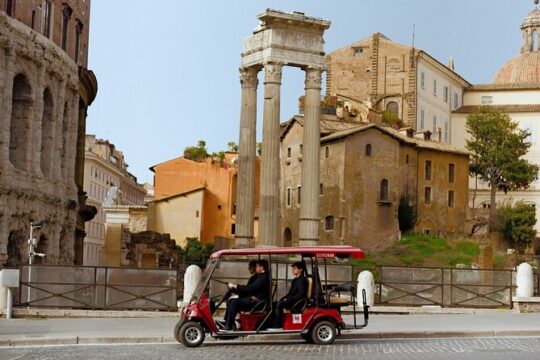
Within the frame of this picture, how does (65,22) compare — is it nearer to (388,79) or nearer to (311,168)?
(311,168)

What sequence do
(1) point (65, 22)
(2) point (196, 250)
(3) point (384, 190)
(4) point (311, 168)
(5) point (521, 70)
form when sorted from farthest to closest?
1. (5) point (521, 70)
2. (3) point (384, 190)
3. (2) point (196, 250)
4. (4) point (311, 168)
5. (1) point (65, 22)

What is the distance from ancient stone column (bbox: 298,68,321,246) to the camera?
5747cm

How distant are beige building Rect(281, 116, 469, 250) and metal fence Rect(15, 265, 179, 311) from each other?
5391 centimetres

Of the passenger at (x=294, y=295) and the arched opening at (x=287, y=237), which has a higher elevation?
the arched opening at (x=287, y=237)

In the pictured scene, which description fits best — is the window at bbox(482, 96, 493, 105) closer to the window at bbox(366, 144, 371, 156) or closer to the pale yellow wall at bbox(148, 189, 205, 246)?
the window at bbox(366, 144, 371, 156)

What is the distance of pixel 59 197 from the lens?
4806cm

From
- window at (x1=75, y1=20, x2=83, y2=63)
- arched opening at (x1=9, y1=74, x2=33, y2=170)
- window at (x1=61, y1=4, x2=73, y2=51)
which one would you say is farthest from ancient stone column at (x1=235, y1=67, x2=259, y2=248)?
arched opening at (x1=9, y1=74, x2=33, y2=170)

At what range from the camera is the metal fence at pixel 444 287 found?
32656 mm

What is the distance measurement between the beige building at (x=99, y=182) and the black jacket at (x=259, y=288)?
74117mm

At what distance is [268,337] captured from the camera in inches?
912

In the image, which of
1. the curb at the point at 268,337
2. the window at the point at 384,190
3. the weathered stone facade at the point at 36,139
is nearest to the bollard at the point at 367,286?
the curb at the point at 268,337

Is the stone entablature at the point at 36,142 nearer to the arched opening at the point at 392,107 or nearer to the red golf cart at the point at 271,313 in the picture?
the red golf cart at the point at 271,313

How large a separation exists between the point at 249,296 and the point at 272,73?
37520mm

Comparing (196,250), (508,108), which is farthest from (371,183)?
(508,108)
